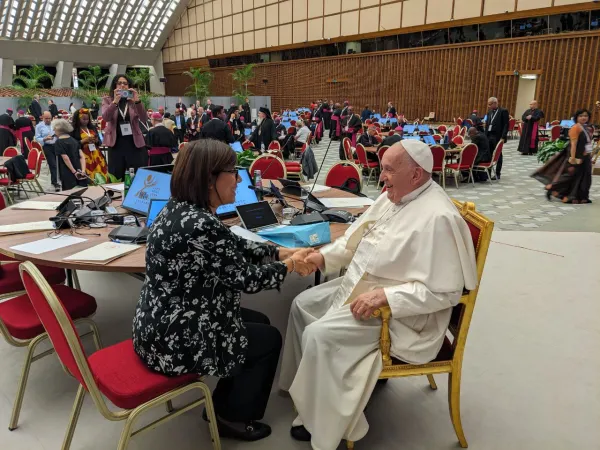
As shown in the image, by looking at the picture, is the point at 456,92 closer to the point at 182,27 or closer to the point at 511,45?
the point at 511,45

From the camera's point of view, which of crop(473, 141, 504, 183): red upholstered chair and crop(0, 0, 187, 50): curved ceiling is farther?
crop(0, 0, 187, 50): curved ceiling

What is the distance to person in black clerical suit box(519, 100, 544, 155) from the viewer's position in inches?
436

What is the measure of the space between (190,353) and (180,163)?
2.20 feet

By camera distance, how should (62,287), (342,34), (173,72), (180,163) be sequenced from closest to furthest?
(180,163), (62,287), (342,34), (173,72)

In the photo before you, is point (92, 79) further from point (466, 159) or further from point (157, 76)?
point (466, 159)

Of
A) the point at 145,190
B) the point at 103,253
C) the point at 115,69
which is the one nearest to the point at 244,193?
the point at 145,190

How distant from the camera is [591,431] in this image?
2018 millimetres

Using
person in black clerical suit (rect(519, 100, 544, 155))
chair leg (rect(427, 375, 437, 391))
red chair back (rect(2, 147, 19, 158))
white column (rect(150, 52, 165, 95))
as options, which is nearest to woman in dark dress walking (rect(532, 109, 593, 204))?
person in black clerical suit (rect(519, 100, 544, 155))

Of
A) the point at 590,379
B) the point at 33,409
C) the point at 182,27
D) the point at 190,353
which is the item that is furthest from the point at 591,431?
the point at 182,27

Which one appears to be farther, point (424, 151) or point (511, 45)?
point (511, 45)

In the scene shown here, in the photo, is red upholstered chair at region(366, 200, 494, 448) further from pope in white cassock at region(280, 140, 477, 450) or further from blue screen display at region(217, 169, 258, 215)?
blue screen display at region(217, 169, 258, 215)

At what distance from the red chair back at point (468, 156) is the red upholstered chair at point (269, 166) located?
162 inches

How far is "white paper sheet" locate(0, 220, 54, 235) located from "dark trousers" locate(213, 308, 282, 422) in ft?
4.53

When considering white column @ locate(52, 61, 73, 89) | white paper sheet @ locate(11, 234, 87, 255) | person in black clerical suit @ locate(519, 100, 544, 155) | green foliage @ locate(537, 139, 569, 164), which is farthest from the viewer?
white column @ locate(52, 61, 73, 89)
